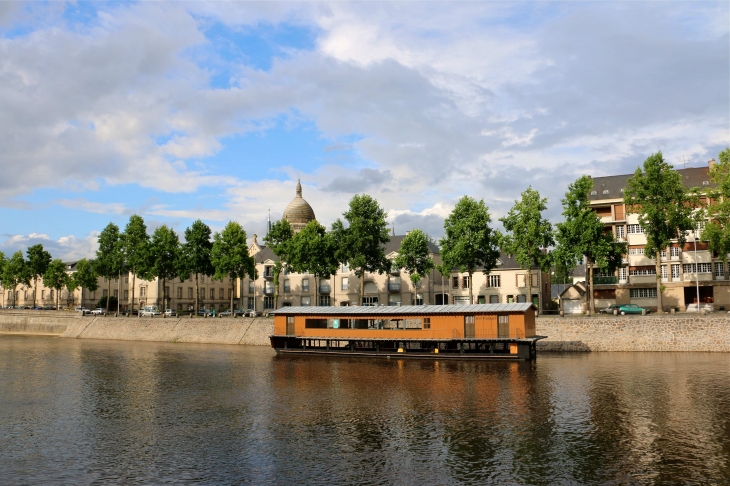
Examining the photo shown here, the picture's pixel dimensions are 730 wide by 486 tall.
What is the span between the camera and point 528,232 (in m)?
80.3

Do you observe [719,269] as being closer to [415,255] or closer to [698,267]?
[698,267]

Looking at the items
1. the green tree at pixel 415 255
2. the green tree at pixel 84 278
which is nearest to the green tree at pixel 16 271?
the green tree at pixel 84 278

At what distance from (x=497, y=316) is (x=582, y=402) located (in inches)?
1012

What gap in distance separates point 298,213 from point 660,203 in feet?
328

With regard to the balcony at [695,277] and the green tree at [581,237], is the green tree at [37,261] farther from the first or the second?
the balcony at [695,277]

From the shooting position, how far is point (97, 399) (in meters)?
45.0

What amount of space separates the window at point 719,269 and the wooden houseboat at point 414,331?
133ft

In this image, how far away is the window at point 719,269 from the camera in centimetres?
9012

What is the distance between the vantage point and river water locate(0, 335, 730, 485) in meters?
27.0

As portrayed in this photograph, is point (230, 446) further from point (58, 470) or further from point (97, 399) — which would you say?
point (97, 399)

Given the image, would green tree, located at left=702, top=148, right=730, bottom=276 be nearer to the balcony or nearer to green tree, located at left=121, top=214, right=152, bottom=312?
the balcony

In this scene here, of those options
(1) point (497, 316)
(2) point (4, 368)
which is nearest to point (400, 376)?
(1) point (497, 316)

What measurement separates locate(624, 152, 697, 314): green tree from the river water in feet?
60.0

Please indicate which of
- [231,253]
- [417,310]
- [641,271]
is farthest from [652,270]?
[231,253]
